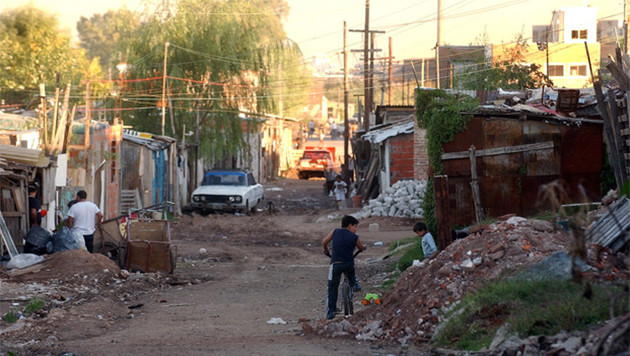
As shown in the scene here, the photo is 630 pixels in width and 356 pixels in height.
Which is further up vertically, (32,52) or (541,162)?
(32,52)

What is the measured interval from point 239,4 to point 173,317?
31.0 meters

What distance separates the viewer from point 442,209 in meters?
15.3

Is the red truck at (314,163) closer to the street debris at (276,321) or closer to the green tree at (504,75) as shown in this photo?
the green tree at (504,75)

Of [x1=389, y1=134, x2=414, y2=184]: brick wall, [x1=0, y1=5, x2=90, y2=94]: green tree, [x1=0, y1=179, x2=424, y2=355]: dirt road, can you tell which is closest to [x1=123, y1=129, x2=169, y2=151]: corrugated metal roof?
[x1=0, y1=179, x2=424, y2=355]: dirt road

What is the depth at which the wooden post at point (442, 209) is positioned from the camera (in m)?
15.2

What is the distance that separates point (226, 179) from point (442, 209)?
19.2 metres

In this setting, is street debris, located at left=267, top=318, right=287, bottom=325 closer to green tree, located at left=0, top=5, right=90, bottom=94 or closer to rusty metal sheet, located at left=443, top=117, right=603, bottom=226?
rusty metal sheet, located at left=443, top=117, right=603, bottom=226

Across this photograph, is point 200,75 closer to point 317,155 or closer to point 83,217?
point 317,155

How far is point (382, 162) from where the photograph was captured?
3272 cm

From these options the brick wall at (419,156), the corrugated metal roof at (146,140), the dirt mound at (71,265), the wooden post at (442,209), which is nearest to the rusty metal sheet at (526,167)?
the wooden post at (442,209)

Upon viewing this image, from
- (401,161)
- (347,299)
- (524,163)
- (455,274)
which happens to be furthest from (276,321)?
(401,161)

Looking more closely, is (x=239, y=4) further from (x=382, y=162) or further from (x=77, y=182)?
(x=77, y=182)

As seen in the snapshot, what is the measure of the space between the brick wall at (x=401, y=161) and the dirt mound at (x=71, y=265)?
16.0m

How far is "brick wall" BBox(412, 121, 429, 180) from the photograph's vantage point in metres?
28.1
